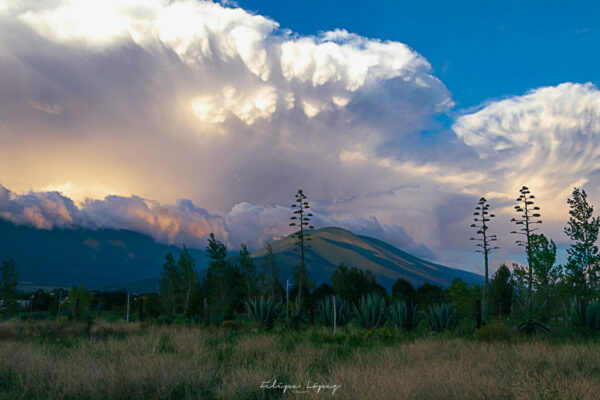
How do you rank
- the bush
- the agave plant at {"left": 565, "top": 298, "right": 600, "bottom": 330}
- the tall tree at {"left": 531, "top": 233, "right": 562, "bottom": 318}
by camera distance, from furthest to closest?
the tall tree at {"left": 531, "top": 233, "right": 562, "bottom": 318}, the agave plant at {"left": 565, "top": 298, "right": 600, "bottom": 330}, the bush

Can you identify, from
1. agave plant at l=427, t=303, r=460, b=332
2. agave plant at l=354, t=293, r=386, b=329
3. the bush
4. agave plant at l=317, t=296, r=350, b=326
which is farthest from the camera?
agave plant at l=317, t=296, r=350, b=326

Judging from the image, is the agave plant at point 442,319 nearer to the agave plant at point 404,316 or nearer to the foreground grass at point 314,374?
the agave plant at point 404,316

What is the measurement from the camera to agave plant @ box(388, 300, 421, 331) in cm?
1844

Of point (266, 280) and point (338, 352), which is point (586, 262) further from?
point (266, 280)

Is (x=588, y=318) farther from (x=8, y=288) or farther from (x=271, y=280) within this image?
(x=271, y=280)

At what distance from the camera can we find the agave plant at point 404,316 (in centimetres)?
1844

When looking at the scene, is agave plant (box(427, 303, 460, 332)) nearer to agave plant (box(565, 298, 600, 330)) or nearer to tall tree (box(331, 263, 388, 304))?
agave plant (box(565, 298, 600, 330))

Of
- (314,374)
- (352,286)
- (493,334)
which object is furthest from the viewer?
(352,286)

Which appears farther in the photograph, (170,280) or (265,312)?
(170,280)

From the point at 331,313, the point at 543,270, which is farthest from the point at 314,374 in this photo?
the point at 543,270

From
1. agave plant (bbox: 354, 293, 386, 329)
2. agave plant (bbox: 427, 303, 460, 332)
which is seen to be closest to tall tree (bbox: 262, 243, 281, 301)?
agave plant (bbox: 354, 293, 386, 329)

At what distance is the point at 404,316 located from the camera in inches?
735

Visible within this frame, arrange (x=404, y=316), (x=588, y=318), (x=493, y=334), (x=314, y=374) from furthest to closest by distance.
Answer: (x=404, y=316) < (x=588, y=318) < (x=493, y=334) < (x=314, y=374)

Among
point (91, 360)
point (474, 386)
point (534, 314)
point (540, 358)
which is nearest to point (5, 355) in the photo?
point (91, 360)
